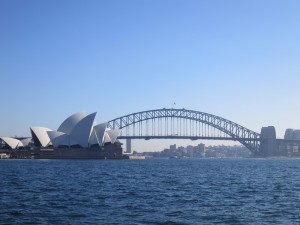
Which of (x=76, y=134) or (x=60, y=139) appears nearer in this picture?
(x=76, y=134)

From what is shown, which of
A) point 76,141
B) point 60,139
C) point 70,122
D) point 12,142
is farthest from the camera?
point 12,142

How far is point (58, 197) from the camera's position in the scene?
25.9 metres

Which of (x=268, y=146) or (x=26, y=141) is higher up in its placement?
(x=26, y=141)

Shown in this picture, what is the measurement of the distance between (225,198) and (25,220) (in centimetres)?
1226

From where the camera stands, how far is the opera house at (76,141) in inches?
4486

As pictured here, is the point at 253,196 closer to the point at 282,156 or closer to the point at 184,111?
the point at 184,111

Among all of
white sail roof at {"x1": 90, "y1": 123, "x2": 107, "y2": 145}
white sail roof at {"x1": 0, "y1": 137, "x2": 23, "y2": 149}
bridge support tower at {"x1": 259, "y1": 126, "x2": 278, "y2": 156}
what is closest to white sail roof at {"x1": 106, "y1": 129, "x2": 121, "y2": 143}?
white sail roof at {"x1": 90, "y1": 123, "x2": 107, "y2": 145}

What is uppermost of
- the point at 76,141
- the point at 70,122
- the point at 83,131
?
the point at 70,122

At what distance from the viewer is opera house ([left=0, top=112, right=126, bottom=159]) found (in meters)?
114

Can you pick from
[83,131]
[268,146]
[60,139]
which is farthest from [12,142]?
[268,146]

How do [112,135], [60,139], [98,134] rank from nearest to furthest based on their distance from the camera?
[98,134]
[60,139]
[112,135]

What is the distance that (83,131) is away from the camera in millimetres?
113062

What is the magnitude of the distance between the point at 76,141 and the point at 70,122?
16.1 ft

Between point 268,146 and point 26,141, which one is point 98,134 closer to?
point 26,141
